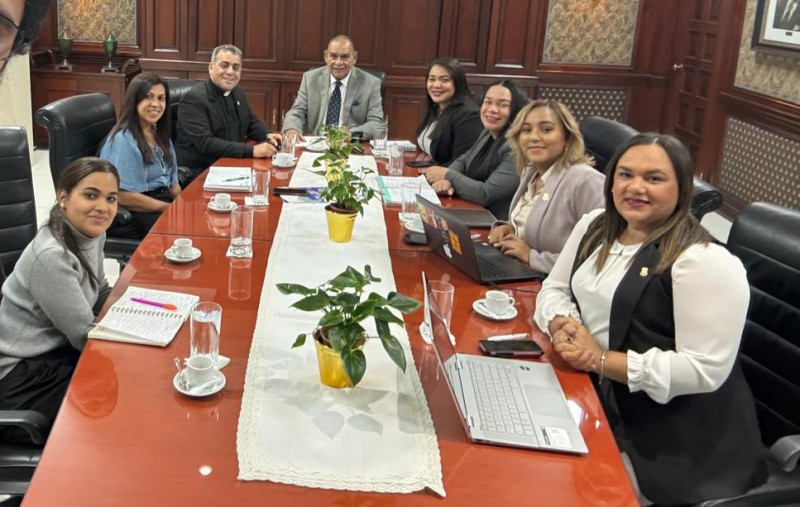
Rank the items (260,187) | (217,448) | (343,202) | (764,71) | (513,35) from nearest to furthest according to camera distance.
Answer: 1. (217,448)
2. (343,202)
3. (260,187)
4. (764,71)
5. (513,35)

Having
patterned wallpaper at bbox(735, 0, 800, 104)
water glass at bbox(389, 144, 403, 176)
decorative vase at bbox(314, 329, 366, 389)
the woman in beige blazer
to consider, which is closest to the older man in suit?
water glass at bbox(389, 144, 403, 176)

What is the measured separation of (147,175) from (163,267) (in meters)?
1.37

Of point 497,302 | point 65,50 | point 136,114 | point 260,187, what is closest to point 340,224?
point 260,187

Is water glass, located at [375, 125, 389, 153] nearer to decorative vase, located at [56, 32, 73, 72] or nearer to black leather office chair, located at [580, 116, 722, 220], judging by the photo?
black leather office chair, located at [580, 116, 722, 220]

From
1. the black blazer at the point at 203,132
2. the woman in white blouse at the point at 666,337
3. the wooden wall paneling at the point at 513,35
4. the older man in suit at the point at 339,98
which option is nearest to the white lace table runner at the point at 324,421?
the woman in white blouse at the point at 666,337

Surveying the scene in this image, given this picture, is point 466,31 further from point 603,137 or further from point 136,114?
point 136,114

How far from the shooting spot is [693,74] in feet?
21.6

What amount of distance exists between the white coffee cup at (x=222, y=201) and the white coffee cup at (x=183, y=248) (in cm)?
54

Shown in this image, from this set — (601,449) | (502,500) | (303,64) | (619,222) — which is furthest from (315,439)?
(303,64)

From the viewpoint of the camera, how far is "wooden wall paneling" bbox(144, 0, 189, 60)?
240 inches

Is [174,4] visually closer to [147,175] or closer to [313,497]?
[147,175]

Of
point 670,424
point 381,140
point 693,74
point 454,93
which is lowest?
point 670,424

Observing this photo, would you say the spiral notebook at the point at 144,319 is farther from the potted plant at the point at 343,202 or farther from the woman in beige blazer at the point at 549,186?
the woman in beige blazer at the point at 549,186

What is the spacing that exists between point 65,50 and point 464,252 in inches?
201
